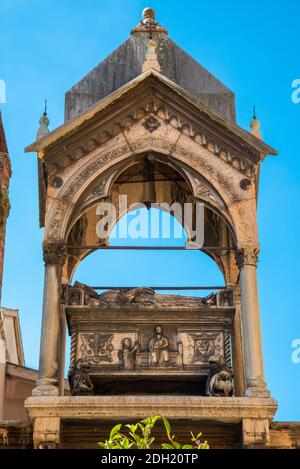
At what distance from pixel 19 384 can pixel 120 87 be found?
8575 mm

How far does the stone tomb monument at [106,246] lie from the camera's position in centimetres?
1747

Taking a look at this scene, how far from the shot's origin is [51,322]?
1717 centimetres

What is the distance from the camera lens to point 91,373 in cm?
1752

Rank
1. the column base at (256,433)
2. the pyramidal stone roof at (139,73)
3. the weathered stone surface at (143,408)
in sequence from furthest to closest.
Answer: the pyramidal stone roof at (139,73) < the weathered stone surface at (143,408) < the column base at (256,433)

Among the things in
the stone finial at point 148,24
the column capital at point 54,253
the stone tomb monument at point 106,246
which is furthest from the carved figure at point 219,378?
the stone finial at point 148,24

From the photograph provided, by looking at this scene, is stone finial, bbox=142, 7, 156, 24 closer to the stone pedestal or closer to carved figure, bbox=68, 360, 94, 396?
carved figure, bbox=68, 360, 94, 396

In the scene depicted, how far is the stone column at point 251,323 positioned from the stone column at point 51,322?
2.94 meters

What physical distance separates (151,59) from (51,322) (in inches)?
202

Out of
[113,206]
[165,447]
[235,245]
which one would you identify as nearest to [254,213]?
[235,245]

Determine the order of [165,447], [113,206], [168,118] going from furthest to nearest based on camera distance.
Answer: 1. [113,206]
2. [168,118]
3. [165,447]

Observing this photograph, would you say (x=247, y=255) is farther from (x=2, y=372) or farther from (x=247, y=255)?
(x=2, y=372)

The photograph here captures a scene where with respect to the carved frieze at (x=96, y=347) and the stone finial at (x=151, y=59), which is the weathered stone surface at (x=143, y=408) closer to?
the carved frieze at (x=96, y=347)

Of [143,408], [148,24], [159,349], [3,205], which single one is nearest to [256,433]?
[143,408]
